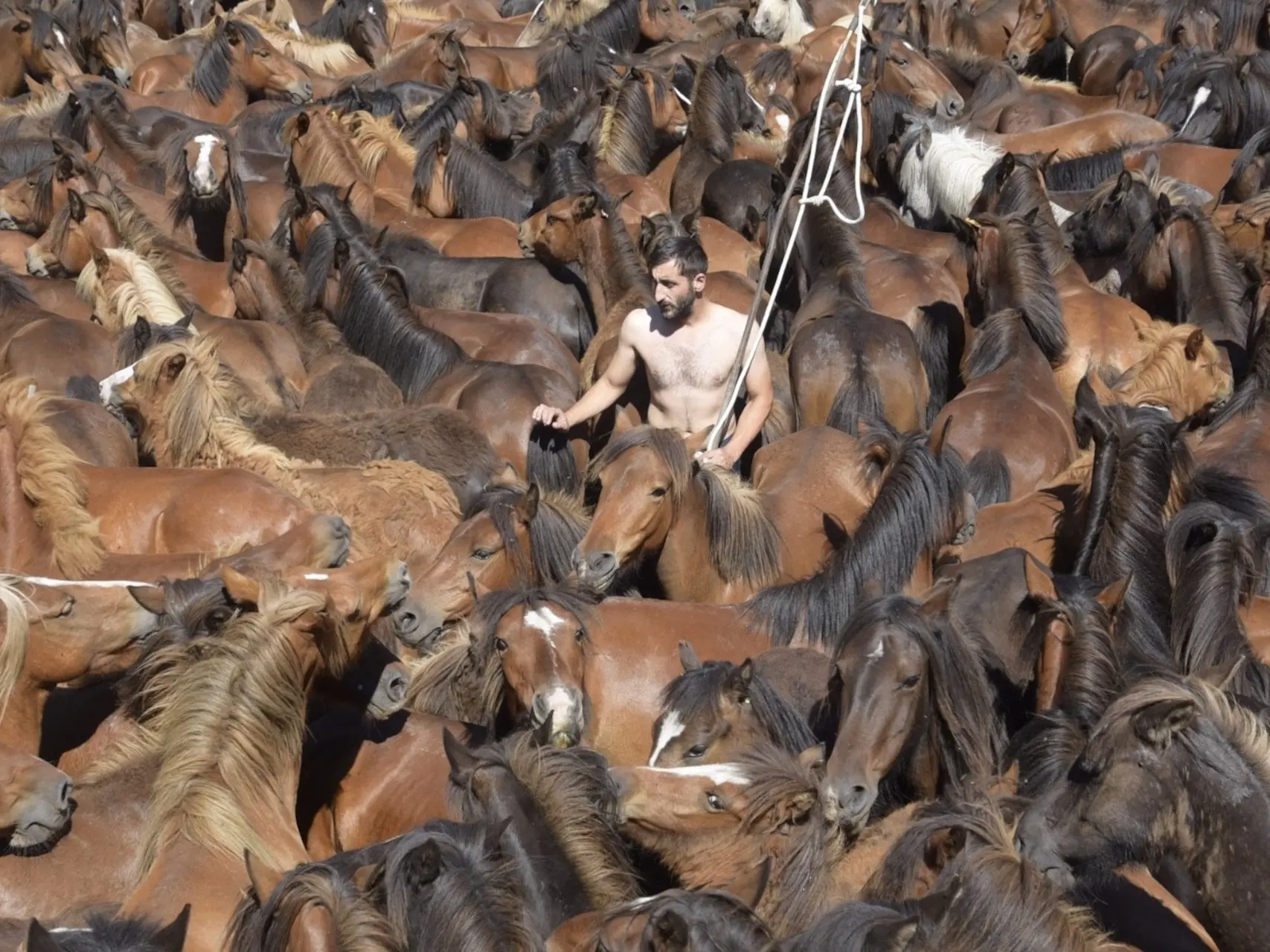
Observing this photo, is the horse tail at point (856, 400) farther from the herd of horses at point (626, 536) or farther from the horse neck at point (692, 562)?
the horse neck at point (692, 562)

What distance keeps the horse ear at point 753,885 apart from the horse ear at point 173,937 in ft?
3.37

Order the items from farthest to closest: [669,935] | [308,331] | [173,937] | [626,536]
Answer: [308,331]
[626,536]
[173,937]
[669,935]

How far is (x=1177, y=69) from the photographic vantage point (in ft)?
35.7

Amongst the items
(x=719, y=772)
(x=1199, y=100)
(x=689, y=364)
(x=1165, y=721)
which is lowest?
(x=1199, y=100)

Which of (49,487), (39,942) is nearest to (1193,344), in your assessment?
(49,487)

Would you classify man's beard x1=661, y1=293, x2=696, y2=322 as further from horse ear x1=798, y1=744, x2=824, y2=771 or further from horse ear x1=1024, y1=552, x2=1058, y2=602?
horse ear x1=798, y1=744, x2=824, y2=771

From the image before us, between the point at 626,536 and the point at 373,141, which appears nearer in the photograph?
the point at 626,536

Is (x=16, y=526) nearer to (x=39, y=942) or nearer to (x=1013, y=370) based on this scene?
(x=39, y=942)

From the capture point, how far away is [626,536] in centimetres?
480

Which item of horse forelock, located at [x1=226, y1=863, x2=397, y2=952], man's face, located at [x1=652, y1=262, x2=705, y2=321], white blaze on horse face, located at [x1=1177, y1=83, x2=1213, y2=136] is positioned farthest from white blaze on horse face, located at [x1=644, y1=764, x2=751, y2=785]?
white blaze on horse face, located at [x1=1177, y1=83, x2=1213, y2=136]

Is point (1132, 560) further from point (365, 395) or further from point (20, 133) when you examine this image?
point (20, 133)

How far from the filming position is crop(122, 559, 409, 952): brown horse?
335 cm

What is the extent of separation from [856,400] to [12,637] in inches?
136

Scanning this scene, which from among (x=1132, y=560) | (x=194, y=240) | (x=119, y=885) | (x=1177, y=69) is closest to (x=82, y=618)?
(x=119, y=885)
